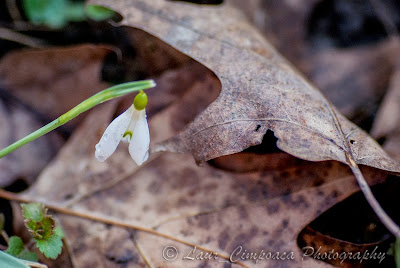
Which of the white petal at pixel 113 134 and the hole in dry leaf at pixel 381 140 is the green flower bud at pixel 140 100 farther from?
the hole in dry leaf at pixel 381 140

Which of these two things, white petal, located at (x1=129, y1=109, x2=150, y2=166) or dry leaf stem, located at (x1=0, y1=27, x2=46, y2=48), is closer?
white petal, located at (x1=129, y1=109, x2=150, y2=166)

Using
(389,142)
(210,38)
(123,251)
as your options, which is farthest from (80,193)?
(389,142)

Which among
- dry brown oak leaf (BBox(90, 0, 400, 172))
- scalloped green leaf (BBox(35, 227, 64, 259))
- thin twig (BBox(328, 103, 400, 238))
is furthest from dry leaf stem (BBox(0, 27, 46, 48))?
thin twig (BBox(328, 103, 400, 238))

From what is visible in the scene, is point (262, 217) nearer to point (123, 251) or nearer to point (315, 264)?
point (315, 264)

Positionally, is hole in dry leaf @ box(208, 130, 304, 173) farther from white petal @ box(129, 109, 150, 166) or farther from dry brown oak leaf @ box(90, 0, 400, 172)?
white petal @ box(129, 109, 150, 166)

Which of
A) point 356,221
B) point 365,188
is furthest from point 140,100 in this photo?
point 356,221
